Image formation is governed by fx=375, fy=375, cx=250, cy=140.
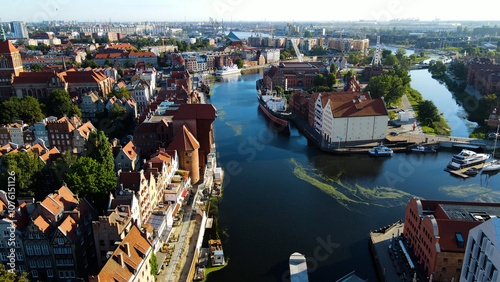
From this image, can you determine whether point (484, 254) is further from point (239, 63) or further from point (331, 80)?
point (239, 63)

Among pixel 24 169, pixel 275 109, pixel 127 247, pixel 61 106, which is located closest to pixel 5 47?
pixel 61 106

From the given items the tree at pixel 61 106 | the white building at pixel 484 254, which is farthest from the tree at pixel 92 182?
the tree at pixel 61 106

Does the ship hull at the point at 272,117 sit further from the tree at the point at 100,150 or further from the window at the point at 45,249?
the window at the point at 45,249

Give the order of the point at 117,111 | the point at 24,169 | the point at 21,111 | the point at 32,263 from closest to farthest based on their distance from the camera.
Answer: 1. the point at 32,263
2. the point at 24,169
3. the point at 21,111
4. the point at 117,111

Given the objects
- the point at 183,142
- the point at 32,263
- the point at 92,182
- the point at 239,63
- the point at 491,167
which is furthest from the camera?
the point at 239,63

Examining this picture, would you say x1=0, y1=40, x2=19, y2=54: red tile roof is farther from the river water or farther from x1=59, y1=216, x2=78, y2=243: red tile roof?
x1=59, y1=216, x2=78, y2=243: red tile roof

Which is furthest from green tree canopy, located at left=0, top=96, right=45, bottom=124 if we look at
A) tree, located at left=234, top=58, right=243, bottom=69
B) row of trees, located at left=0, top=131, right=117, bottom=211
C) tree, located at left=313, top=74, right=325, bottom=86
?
tree, located at left=234, top=58, right=243, bottom=69
